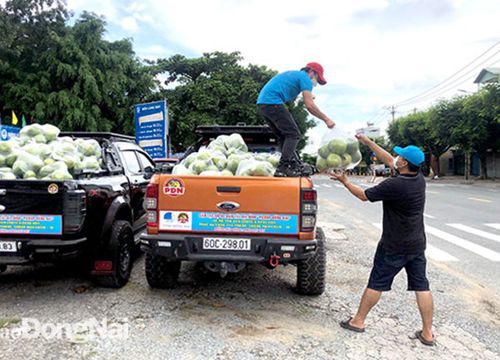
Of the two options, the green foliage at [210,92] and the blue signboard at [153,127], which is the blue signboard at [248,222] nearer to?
the blue signboard at [153,127]

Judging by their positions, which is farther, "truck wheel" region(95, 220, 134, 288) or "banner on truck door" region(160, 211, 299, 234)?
"truck wheel" region(95, 220, 134, 288)

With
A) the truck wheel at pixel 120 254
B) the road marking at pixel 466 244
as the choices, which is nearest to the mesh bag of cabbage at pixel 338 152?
the truck wheel at pixel 120 254

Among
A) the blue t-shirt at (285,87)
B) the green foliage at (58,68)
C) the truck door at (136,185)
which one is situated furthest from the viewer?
the green foliage at (58,68)

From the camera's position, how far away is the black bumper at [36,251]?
3.88 meters

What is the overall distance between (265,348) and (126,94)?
2144cm

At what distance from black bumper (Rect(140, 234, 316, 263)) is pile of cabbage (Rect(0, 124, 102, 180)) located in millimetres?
1316

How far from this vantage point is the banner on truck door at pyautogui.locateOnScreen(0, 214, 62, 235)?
392 cm

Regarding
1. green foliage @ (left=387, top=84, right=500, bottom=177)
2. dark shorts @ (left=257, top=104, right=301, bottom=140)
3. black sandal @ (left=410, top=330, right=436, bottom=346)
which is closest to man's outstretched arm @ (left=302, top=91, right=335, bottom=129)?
dark shorts @ (left=257, top=104, right=301, bottom=140)

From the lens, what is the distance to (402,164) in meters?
3.71

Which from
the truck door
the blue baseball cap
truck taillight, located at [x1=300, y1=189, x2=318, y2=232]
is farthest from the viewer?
the truck door

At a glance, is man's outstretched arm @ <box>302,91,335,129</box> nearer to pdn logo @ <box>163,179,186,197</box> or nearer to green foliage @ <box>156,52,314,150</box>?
pdn logo @ <box>163,179,186,197</box>

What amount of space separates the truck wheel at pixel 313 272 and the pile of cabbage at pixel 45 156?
2.59 m

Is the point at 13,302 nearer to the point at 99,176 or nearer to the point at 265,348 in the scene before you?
the point at 99,176

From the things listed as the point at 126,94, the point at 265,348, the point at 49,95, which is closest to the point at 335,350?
the point at 265,348
